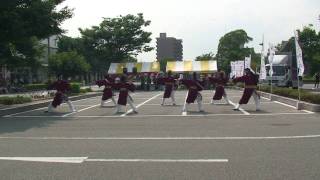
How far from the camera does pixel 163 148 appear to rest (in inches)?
443

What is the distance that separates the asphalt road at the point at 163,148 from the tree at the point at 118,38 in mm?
45121


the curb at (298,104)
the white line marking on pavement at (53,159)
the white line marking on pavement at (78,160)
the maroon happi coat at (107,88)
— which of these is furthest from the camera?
the maroon happi coat at (107,88)

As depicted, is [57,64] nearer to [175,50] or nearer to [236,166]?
[175,50]

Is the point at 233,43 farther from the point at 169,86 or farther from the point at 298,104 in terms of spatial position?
the point at 298,104

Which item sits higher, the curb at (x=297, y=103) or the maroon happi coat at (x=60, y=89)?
the maroon happi coat at (x=60, y=89)

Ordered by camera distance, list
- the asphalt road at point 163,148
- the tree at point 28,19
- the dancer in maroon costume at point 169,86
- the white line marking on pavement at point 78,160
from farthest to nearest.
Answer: the dancer in maroon costume at point 169,86 → the tree at point 28,19 → the white line marking on pavement at point 78,160 → the asphalt road at point 163,148

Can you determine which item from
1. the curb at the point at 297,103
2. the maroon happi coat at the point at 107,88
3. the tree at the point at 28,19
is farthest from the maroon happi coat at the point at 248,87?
the tree at the point at 28,19

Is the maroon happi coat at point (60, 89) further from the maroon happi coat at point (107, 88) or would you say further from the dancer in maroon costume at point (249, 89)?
the dancer in maroon costume at point (249, 89)

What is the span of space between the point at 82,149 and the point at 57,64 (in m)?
57.7

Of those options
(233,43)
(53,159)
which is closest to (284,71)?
(53,159)

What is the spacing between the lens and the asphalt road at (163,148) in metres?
8.66

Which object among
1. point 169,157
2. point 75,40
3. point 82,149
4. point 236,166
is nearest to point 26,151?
point 82,149

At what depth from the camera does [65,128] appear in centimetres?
1577

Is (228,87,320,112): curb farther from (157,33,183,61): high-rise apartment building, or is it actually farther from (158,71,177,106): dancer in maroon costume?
(157,33,183,61): high-rise apartment building
